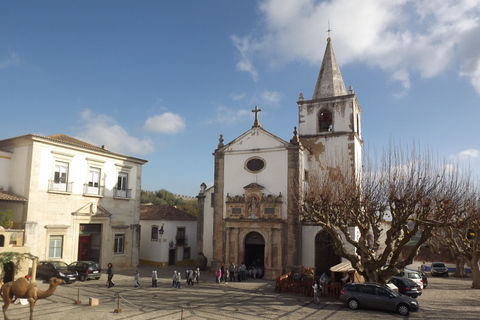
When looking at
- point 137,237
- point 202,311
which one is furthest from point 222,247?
point 202,311

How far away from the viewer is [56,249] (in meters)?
25.3

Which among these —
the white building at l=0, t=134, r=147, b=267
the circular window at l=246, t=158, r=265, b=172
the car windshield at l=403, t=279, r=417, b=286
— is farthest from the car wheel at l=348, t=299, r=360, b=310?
the white building at l=0, t=134, r=147, b=267

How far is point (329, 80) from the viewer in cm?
3170

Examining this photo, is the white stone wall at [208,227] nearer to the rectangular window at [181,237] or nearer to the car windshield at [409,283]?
the rectangular window at [181,237]

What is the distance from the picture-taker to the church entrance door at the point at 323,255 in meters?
27.8

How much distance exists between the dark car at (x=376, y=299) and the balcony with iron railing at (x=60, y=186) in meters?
19.6

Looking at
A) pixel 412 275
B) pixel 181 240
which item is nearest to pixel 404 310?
pixel 412 275

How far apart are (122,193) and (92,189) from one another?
282 cm

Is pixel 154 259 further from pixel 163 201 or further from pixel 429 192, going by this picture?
pixel 163 201

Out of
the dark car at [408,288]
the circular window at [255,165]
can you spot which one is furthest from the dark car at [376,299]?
the circular window at [255,165]

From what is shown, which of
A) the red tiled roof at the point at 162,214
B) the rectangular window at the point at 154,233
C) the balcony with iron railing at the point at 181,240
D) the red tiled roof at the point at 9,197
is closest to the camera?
the red tiled roof at the point at 9,197

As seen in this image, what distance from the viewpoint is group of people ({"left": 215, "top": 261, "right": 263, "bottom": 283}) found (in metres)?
24.9

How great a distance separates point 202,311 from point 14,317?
7231 mm

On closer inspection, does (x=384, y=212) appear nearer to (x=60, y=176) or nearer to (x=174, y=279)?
(x=174, y=279)
